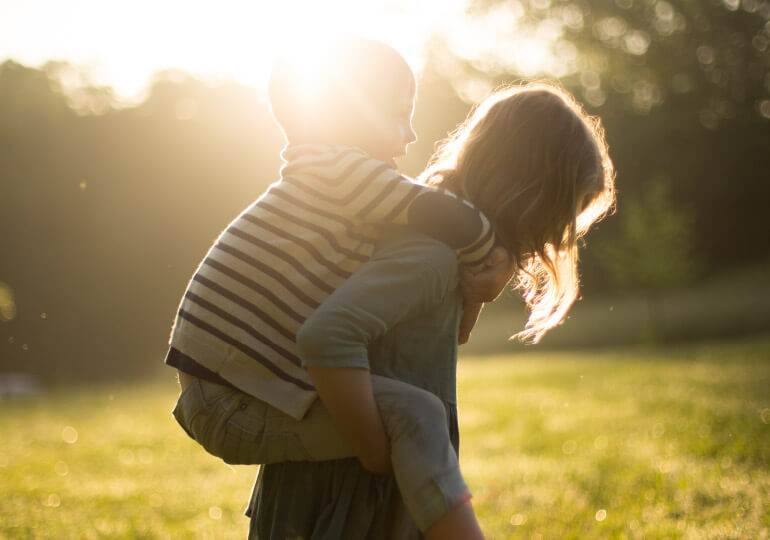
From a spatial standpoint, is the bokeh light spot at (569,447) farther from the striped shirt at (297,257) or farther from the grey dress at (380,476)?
the striped shirt at (297,257)

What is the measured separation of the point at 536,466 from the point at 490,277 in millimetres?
3894

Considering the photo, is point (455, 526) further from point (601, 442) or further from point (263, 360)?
point (601, 442)

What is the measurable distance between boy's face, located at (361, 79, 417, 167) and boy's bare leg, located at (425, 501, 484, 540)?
853 millimetres

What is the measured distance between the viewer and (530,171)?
1829mm

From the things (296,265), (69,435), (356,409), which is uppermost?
(296,265)

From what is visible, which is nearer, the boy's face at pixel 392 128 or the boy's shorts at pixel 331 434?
the boy's shorts at pixel 331 434

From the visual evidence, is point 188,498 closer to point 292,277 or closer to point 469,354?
point 292,277

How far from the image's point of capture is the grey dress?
1669 mm

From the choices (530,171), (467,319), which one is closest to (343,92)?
(530,171)

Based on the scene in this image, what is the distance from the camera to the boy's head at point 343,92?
1.75 meters

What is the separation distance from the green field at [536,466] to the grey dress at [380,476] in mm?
276

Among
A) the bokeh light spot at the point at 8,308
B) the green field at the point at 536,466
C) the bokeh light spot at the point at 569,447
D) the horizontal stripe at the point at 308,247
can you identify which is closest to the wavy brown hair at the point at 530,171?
the horizontal stripe at the point at 308,247

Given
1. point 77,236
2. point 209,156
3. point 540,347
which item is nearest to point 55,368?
point 77,236

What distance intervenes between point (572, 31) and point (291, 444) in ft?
107
